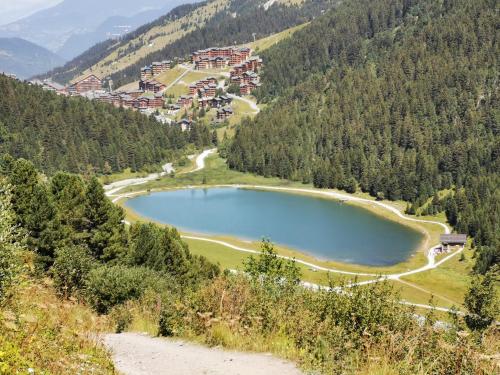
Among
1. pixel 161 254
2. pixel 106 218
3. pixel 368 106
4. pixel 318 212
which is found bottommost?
pixel 318 212

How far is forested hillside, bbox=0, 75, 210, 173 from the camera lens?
152 meters

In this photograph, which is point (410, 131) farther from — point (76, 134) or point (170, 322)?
point (170, 322)

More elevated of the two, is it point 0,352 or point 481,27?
point 481,27

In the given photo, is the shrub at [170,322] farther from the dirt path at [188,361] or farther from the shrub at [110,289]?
the shrub at [110,289]

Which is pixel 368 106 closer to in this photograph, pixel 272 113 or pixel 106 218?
pixel 272 113

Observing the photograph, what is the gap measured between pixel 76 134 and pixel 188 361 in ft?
549

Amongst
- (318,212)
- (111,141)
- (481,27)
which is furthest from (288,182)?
(481,27)

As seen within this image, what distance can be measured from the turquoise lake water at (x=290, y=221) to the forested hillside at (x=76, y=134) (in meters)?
28.7

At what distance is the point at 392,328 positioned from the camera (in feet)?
41.9

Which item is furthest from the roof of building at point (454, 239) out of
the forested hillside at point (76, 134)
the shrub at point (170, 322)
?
the forested hillside at point (76, 134)

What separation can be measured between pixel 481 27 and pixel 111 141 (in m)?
143

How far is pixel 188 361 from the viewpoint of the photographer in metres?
12.9

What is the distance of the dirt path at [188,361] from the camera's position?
12.0 metres

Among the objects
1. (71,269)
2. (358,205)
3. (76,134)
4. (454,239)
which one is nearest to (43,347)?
(71,269)
